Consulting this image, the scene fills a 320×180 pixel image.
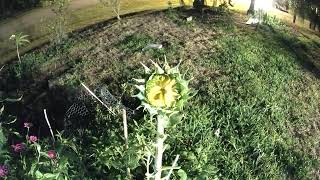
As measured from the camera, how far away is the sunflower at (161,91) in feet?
9.03

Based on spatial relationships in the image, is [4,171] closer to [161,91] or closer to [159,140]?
[159,140]

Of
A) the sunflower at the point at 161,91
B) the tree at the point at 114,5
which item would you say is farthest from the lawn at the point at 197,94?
the sunflower at the point at 161,91

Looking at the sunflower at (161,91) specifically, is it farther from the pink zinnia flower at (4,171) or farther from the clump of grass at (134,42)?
the clump of grass at (134,42)

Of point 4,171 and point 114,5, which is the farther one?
point 114,5

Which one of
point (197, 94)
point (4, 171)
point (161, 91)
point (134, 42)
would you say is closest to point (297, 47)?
point (134, 42)

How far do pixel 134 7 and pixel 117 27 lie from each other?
1565 mm

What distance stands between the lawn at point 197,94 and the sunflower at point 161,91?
1.51 meters

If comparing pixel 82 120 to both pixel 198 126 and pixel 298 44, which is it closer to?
pixel 198 126

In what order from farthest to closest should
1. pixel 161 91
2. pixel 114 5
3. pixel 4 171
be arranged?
pixel 114 5
pixel 4 171
pixel 161 91

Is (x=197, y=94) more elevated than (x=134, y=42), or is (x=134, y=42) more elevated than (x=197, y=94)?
(x=134, y=42)

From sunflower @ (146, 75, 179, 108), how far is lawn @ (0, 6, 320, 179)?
1514 mm

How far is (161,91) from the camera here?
2.78 m

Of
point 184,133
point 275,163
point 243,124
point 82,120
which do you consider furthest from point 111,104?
point 275,163

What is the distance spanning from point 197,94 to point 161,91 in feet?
13.2
